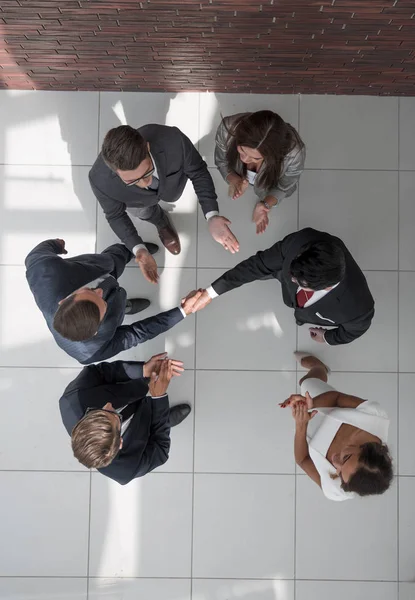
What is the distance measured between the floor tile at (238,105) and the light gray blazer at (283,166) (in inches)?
27.9

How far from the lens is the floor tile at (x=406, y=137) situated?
11.4 feet

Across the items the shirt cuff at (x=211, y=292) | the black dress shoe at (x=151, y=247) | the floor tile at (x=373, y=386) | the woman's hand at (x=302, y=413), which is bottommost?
the woman's hand at (x=302, y=413)

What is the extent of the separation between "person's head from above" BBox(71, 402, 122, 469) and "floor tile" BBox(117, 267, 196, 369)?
1110mm

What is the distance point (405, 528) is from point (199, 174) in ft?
9.46

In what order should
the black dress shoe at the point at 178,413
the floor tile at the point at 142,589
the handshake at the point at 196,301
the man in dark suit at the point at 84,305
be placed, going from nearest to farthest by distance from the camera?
1. the man in dark suit at the point at 84,305
2. the handshake at the point at 196,301
3. the black dress shoe at the point at 178,413
4. the floor tile at the point at 142,589

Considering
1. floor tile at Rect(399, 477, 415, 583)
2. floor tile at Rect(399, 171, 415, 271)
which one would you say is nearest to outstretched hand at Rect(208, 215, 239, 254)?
floor tile at Rect(399, 171, 415, 271)

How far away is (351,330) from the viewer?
107 inches

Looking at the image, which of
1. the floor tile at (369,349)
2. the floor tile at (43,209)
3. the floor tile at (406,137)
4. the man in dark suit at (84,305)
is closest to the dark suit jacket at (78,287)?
the man in dark suit at (84,305)

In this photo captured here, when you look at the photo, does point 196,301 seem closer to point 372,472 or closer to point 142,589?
point 372,472

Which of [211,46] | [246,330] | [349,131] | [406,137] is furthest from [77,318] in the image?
[406,137]

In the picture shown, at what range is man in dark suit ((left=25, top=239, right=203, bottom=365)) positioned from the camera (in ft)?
7.56

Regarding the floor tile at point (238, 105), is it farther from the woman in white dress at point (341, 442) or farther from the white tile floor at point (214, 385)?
the woman in white dress at point (341, 442)

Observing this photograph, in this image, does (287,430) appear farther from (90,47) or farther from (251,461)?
(90,47)

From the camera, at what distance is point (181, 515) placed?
11.2 feet
